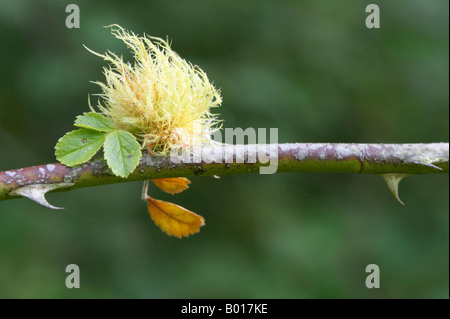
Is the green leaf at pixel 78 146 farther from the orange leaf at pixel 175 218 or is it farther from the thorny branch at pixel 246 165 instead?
the orange leaf at pixel 175 218

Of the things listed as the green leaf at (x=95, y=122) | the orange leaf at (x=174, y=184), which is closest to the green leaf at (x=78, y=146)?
→ the green leaf at (x=95, y=122)

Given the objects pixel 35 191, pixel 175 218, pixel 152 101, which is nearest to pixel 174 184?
pixel 175 218

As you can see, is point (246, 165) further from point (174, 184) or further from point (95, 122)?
point (95, 122)

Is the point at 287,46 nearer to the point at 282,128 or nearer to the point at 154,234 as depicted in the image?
the point at 282,128

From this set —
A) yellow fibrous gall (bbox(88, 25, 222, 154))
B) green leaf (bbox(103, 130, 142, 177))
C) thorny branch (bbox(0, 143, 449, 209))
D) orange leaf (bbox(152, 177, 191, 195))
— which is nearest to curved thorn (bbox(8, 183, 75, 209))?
thorny branch (bbox(0, 143, 449, 209))

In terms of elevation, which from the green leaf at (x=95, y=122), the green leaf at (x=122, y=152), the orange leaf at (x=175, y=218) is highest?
the green leaf at (x=95, y=122)

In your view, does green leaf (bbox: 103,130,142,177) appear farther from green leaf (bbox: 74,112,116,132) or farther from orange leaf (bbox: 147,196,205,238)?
orange leaf (bbox: 147,196,205,238)
